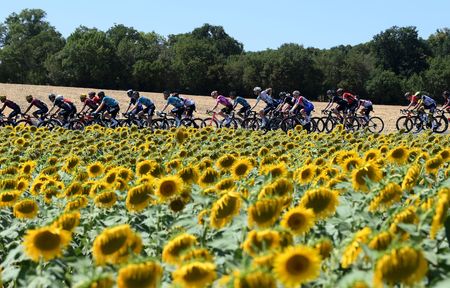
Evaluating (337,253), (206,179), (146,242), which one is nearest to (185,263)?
(337,253)

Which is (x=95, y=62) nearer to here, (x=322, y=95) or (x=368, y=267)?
(x=322, y=95)

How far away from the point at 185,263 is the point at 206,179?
1.98m

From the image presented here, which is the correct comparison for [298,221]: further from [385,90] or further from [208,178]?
[385,90]

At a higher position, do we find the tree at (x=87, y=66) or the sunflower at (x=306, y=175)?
the sunflower at (x=306, y=175)

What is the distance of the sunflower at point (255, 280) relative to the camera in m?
1.98

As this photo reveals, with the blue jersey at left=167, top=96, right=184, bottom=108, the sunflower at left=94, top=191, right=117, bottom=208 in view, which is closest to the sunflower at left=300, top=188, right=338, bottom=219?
the sunflower at left=94, top=191, right=117, bottom=208

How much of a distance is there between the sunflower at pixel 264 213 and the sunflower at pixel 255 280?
79cm

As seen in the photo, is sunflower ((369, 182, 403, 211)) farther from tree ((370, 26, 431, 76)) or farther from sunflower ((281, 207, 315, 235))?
tree ((370, 26, 431, 76))

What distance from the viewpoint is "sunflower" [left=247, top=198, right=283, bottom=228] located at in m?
2.79

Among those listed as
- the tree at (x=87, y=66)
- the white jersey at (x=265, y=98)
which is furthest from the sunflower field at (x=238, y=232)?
the tree at (x=87, y=66)

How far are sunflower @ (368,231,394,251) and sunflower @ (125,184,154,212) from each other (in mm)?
1758

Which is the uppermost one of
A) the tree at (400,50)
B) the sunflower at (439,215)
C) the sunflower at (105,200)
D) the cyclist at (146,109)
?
the tree at (400,50)

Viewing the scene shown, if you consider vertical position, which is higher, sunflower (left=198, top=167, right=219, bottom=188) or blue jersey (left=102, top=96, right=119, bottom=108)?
sunflower (left=198, top=167, right=219, bottom=188)

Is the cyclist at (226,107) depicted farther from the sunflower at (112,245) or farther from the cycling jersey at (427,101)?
the sunflower at (112,245)
